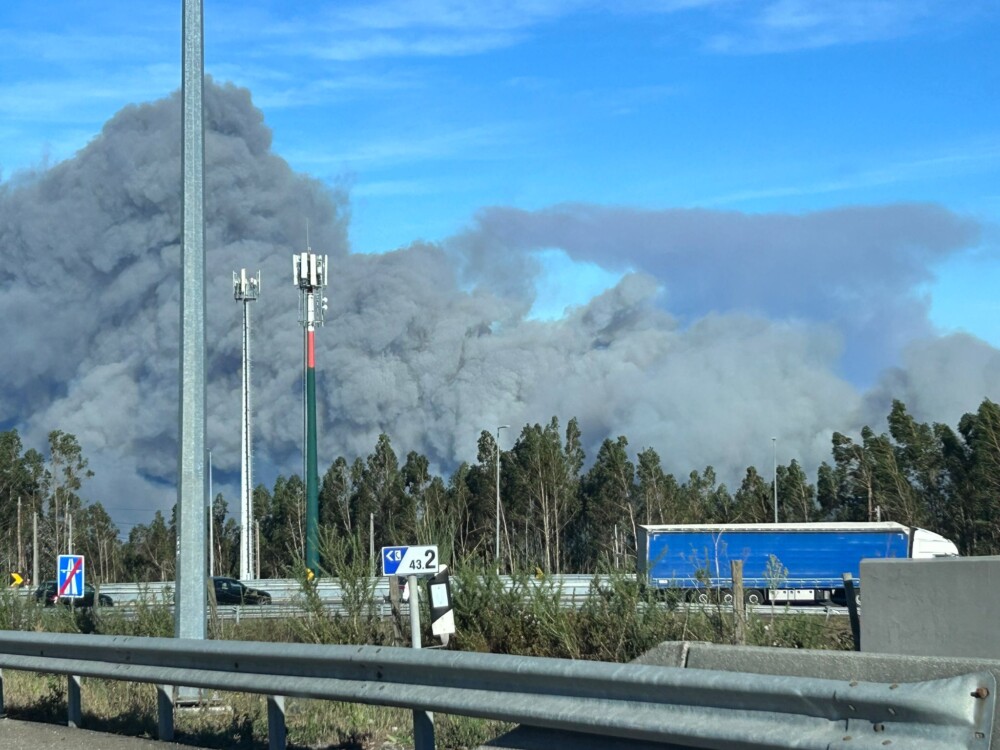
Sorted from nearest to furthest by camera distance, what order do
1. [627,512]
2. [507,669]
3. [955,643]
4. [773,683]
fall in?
[773,683] → [507,669] → [955,643] → [627,512]

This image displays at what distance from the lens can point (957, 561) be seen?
785 cm

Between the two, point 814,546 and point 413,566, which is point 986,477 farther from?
point 413,566

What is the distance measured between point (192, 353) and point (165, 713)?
3846 millimetres

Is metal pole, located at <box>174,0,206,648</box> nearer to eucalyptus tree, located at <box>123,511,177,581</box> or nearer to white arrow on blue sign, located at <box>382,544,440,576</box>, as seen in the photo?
white arrow on blue sign, located at <box>382,544,440,576</box>

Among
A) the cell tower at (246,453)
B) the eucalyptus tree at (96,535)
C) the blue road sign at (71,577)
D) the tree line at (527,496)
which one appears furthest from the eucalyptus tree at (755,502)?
the blue road sign at (71,577)

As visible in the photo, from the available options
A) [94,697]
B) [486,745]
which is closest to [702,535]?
[94,697]

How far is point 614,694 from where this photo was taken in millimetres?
5492

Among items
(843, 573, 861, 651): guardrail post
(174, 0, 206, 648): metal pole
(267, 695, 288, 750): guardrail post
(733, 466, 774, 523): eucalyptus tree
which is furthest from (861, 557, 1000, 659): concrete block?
(733, 466, 774, 523): eucalyptus tree

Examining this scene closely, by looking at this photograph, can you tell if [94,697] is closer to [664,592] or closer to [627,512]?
[664,592]

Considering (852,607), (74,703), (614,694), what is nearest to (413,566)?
(852,607)

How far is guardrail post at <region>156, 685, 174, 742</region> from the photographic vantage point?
8.62 metres

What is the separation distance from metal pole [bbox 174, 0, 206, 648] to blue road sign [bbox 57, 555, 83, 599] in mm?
16251

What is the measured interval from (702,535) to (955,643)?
131 ft

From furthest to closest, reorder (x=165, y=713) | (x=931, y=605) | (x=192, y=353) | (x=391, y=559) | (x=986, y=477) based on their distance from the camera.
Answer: (x=986, y=477) → (x=391, y=559) → (x=192, y=353) → (x=165, y=713) → (x=931, y=605)
